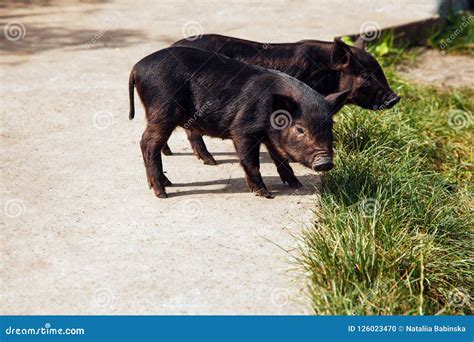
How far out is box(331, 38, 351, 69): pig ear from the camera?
764 cm

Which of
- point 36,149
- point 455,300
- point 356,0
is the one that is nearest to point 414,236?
point 455,300

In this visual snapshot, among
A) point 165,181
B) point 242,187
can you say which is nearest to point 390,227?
point 242,187

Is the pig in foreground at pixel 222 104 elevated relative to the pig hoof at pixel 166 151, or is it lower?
elevated

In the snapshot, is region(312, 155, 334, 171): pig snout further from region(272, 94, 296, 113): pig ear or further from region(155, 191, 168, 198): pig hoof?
region(155, 191, 168, 198): pig hoof

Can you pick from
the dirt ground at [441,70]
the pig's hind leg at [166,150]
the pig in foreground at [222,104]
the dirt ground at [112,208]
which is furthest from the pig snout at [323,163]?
the dirt ground at [441,70]

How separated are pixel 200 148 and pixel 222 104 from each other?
89 centimetres

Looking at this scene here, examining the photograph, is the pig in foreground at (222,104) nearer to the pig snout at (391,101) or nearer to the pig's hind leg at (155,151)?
the pig's hind leg at (155,151)

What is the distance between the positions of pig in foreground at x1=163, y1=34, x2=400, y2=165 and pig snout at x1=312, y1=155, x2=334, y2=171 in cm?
140

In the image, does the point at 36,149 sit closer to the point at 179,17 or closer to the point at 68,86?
the point at 68,86

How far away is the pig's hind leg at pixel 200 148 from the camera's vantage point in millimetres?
7746

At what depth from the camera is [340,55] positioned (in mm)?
7785

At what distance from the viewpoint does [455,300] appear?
5930mm

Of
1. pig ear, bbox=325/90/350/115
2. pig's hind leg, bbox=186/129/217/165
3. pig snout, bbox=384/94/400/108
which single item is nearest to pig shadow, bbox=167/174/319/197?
pig's hind leg, bbox=186/129/217/165
